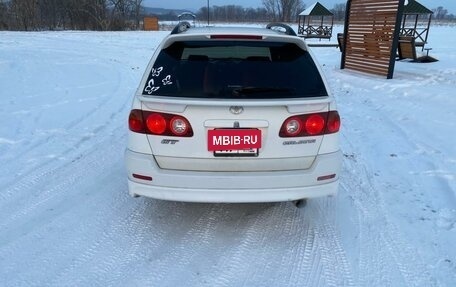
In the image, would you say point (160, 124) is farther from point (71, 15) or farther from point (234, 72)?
point (71, 15)

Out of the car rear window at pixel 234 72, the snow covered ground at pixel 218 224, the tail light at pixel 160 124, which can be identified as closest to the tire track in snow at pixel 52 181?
the snow covered ground at pixel 218 224

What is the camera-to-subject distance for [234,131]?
108 inches

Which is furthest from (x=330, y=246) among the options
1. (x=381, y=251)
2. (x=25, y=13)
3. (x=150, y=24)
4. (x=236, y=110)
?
(x=25, y=13)

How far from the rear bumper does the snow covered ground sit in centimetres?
47

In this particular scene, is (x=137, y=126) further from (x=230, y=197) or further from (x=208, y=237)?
(x=208, y=237)

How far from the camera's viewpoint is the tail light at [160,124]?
2.79 meters

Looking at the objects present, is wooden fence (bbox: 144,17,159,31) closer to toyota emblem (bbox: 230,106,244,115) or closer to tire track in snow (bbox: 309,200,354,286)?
tire track in snow (bbox: 309,200,354,286)

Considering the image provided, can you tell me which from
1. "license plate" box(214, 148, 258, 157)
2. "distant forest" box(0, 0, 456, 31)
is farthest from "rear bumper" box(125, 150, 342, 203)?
"distant forest" box(0, 0, 456, 31)

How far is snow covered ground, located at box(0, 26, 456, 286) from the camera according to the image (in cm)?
274

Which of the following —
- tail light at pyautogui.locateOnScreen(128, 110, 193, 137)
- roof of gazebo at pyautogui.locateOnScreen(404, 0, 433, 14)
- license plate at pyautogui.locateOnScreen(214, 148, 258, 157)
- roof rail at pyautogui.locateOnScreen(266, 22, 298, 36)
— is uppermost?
roof of gazebo at pyautogui.locateOnScreen(404, 0, 433, 14)

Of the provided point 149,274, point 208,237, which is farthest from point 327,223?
point 149,274

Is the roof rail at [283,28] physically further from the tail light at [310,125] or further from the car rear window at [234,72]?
the tail light at [310,125]

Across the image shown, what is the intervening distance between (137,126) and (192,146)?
1.55 ft

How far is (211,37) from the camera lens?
10.2ft
